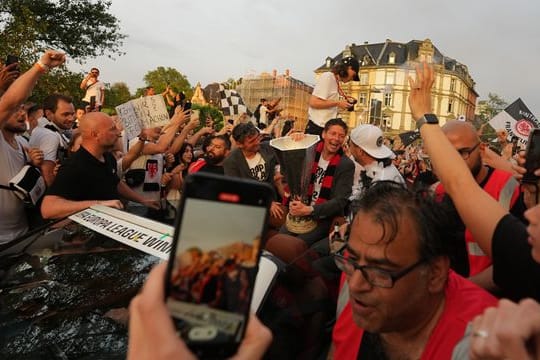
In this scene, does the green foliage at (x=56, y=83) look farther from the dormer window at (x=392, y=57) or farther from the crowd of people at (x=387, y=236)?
the dormer window at (x=392, y=57)

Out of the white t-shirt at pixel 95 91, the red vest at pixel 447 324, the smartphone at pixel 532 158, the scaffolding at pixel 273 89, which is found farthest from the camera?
the scaffolding at pixel 273 89

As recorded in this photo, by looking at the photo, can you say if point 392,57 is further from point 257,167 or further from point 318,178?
point 318,178

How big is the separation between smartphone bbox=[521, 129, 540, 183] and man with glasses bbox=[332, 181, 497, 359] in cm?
70

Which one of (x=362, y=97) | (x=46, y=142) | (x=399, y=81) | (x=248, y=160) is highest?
(x=399, y=81)

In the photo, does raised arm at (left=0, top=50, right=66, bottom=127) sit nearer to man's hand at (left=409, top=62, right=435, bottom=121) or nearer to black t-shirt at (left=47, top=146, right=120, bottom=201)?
black t-shirt at (left=47, top=146, right=120, bottom=201)

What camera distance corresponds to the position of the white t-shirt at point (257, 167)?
4.69m

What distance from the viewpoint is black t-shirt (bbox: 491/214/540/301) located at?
145 cm

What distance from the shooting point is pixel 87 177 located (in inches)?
136

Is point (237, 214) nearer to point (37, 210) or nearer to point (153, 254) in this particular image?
point (153, 254)

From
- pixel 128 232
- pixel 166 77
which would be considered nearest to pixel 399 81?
pixel 166 77

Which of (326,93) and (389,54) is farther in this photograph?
(389,54)

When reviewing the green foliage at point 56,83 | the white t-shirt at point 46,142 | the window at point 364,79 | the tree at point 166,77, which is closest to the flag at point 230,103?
the white t-shirt at point 46,142

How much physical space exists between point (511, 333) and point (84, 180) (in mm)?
3262

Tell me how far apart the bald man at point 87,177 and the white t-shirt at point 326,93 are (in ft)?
7.38
